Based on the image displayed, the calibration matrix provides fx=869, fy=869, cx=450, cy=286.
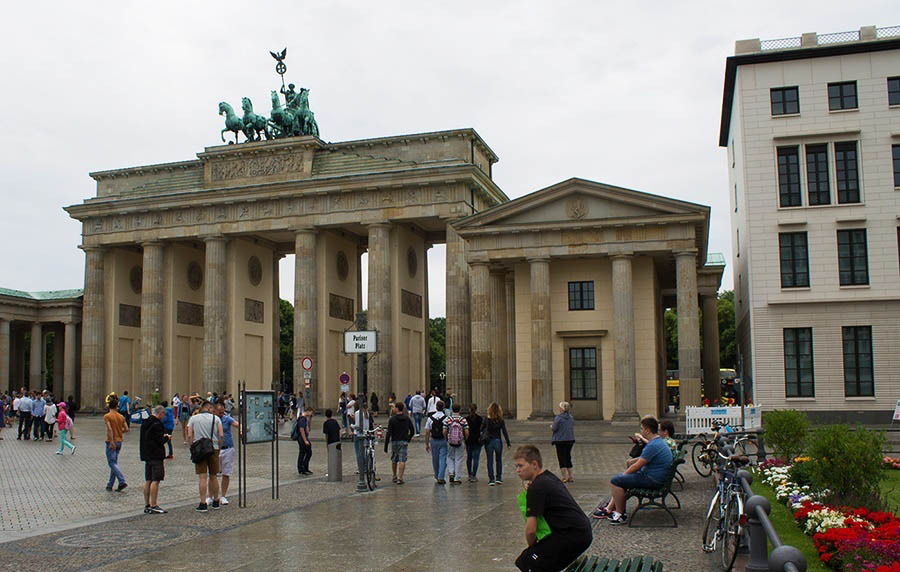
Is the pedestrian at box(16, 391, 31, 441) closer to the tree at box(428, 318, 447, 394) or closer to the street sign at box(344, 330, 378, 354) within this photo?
the street sign at box(344, 330, 378, 354)

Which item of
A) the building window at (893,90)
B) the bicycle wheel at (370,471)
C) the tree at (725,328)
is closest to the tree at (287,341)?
the tree at (725,328)

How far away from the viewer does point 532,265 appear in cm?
3978

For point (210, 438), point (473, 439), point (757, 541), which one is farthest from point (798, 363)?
point (757, 541)

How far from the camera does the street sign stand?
21.9 m

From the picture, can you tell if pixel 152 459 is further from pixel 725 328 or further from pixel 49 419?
pixel 725 328

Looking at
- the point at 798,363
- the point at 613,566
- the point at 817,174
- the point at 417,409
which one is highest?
the point at 817,174

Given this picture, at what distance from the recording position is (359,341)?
2214 centimetres

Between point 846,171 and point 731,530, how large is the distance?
31.4 m

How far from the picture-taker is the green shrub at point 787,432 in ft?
Result: 54.7

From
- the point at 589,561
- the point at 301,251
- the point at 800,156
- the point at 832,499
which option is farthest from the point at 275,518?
the point at 301,251

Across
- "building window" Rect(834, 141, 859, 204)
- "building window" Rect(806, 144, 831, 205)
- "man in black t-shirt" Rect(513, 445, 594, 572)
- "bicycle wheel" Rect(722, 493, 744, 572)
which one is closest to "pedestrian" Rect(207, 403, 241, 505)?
"bicycle wheel" Rect(722, 493, 744, 572)

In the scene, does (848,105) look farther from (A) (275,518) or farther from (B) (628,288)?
(A) (275,518)

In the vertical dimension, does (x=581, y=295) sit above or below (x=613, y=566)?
above

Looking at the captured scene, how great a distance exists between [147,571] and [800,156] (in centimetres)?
3397
